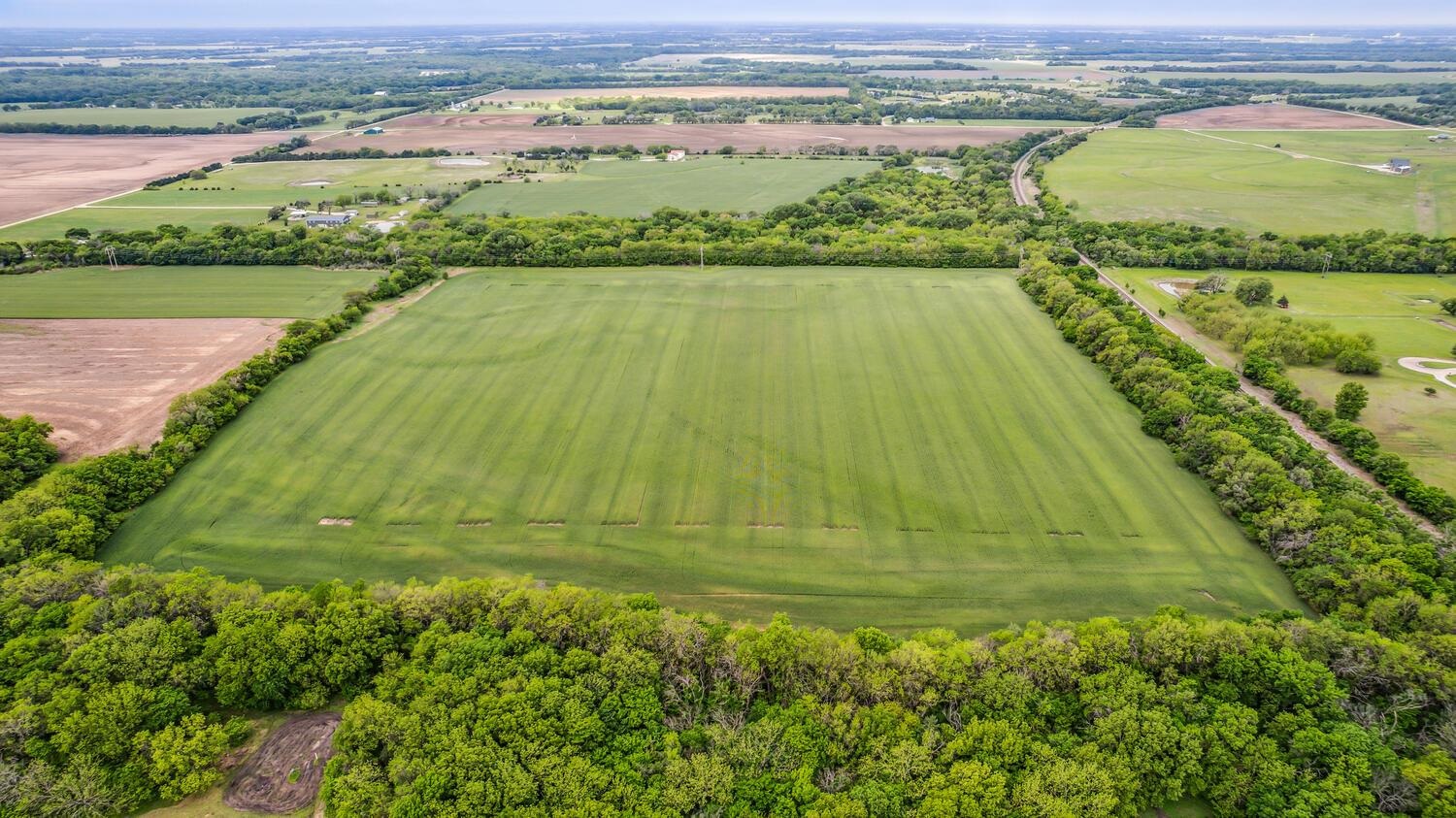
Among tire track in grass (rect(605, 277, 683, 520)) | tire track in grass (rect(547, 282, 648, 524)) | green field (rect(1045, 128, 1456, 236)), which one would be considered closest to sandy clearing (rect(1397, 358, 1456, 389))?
green field (rect(1045, 128, 1456, 236))

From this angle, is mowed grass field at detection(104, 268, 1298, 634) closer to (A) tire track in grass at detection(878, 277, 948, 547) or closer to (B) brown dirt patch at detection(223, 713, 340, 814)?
(A) tire track in grass at detection(878, 277, 948, 547)

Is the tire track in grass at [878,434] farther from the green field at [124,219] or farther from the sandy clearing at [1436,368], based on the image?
the green field at [124,219]

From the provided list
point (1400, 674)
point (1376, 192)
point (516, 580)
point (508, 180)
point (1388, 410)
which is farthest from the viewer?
point (508, 180)

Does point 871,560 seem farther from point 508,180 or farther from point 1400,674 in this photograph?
point 508,180

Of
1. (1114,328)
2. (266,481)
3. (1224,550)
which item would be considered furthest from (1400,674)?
(266,481)

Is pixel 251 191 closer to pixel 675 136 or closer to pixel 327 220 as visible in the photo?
pixel 327 220

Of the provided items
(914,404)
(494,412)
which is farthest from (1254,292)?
(494,412)
